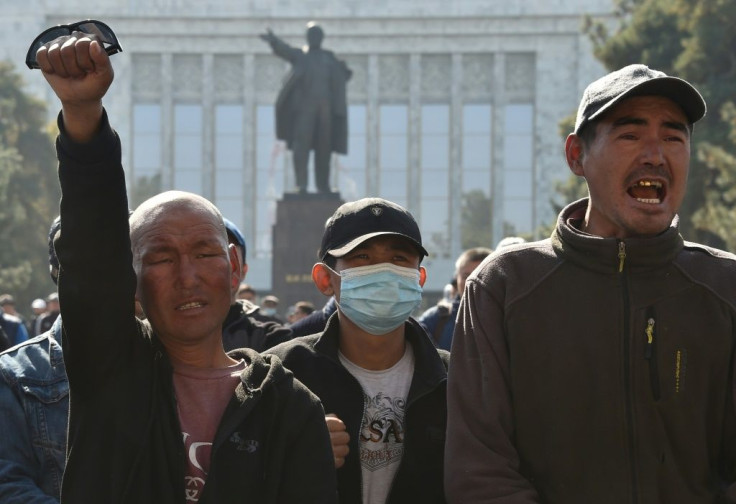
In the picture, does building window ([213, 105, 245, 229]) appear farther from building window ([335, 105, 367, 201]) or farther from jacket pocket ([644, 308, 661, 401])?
jacket pocket ([644, 308, 661, 401])

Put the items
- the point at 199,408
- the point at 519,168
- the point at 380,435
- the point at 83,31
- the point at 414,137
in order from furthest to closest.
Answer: the point at 414,137, the point at 519,168, the point at 380,435, the point at 199,408, the point at 83,31

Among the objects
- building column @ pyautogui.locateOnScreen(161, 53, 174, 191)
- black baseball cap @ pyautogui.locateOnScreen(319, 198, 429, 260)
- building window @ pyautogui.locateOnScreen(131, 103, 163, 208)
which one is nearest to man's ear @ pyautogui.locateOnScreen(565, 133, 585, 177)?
black baseball cap @ pyautogui.locateOnScreen(319, 198, 429, 260)

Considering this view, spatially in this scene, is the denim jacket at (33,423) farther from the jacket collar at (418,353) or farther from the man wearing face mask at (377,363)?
the jacket collar at (418,353)

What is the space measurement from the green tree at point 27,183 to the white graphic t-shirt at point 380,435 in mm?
30887

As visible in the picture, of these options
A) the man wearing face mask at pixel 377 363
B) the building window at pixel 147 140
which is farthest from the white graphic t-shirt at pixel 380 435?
the building window at pixel 147 140

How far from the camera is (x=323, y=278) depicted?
13.1 ft

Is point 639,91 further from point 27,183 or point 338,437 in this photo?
point 27,183

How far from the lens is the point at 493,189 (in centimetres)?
5519

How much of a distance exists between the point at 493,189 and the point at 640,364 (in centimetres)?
5264

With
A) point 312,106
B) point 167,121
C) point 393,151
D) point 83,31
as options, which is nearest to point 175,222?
point 83,31

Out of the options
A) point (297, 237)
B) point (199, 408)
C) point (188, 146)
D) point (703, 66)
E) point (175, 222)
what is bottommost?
point (297, 237)

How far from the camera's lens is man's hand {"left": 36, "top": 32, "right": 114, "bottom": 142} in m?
2.33

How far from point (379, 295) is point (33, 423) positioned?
1045mm

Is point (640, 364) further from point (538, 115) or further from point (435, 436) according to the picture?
point (538, 115)
